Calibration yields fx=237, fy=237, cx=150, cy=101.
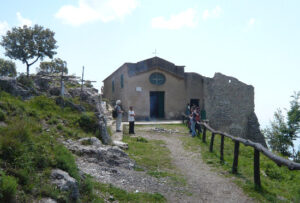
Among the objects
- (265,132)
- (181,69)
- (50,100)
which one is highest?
(181,69)

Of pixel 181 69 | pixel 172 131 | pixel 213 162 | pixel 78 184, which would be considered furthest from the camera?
pixel 181 69

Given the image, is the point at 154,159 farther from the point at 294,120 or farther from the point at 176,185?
the point at 294,120

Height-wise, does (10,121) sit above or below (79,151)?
above

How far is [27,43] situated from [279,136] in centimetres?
2738

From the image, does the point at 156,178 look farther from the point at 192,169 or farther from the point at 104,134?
the point at 104,134

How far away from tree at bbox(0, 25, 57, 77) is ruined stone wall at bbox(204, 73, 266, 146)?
1828 cm

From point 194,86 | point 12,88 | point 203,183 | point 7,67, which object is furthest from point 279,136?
point 7,67

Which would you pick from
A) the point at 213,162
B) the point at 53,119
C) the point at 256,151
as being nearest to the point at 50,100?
the point at 53,119

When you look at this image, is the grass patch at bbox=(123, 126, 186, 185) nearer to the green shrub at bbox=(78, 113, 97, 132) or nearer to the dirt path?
the dirt path

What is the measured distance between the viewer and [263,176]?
7219 mm

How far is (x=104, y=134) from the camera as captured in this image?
29.3 ft

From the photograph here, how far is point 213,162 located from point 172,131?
267 inches

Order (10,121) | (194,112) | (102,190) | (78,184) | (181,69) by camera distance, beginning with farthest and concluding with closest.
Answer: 1. (181,69)
2. (194,112)
3. (10,121)
4. (102,190)
5. (78,184)

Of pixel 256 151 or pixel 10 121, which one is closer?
pixel 10 121
